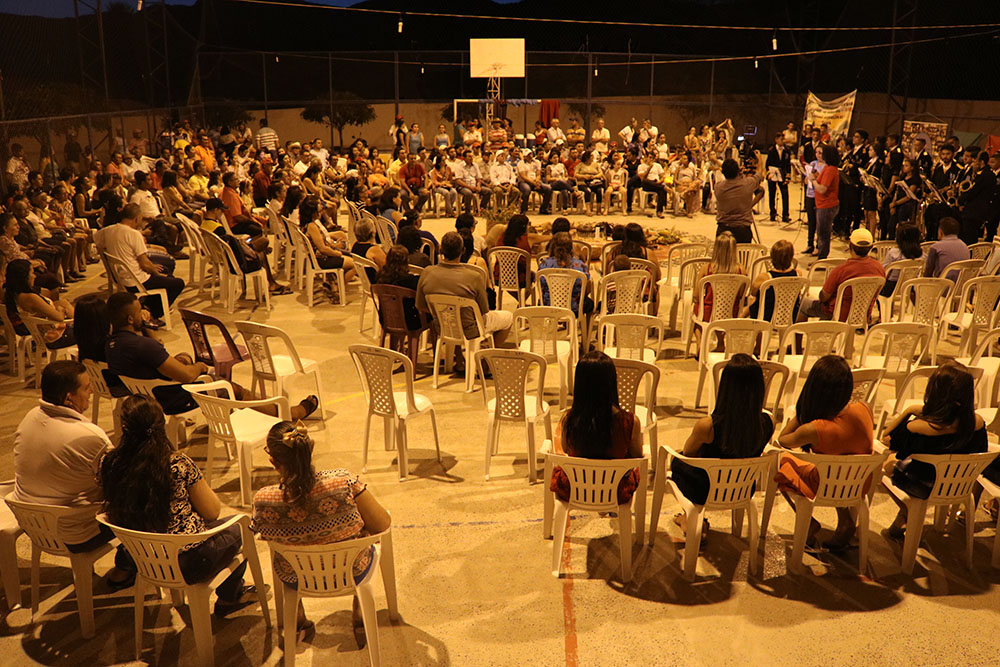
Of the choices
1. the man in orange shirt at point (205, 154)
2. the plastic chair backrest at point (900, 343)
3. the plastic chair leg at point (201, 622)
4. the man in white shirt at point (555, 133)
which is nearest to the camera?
the plastic chair leg at point (201, 622)

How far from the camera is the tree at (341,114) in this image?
23.2m

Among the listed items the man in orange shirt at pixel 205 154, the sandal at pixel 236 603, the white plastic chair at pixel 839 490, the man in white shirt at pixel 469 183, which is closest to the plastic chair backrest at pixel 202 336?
the sandal at pixel 236 603

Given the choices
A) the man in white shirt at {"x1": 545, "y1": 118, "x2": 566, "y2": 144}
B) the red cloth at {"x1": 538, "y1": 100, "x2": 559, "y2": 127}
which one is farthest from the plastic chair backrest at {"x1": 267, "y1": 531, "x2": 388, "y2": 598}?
the red cloth at {"x1": 538, "y1": 100, "x2": 559, "y2": 127}

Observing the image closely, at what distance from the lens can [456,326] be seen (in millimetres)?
6473

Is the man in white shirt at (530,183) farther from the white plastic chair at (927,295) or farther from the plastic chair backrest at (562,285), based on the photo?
the white plastic chair at (927,295)

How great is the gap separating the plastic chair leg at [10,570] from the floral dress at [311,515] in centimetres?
140

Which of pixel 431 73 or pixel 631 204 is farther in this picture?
pixel 431 73

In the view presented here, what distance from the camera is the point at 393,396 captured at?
200 inches

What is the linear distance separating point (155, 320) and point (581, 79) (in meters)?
18.5

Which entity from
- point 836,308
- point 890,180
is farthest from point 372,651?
point 890,180

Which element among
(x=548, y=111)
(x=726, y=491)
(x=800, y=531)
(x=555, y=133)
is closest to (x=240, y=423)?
(x=726, y=491)

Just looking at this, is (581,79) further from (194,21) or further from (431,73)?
(194,21)

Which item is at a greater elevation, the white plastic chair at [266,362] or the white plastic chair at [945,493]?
the white plastic chair at [266,362]

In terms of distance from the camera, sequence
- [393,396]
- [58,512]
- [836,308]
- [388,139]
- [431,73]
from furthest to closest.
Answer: [431,73]
[388,139]
[836,308]
[393,396]
[58,512]
